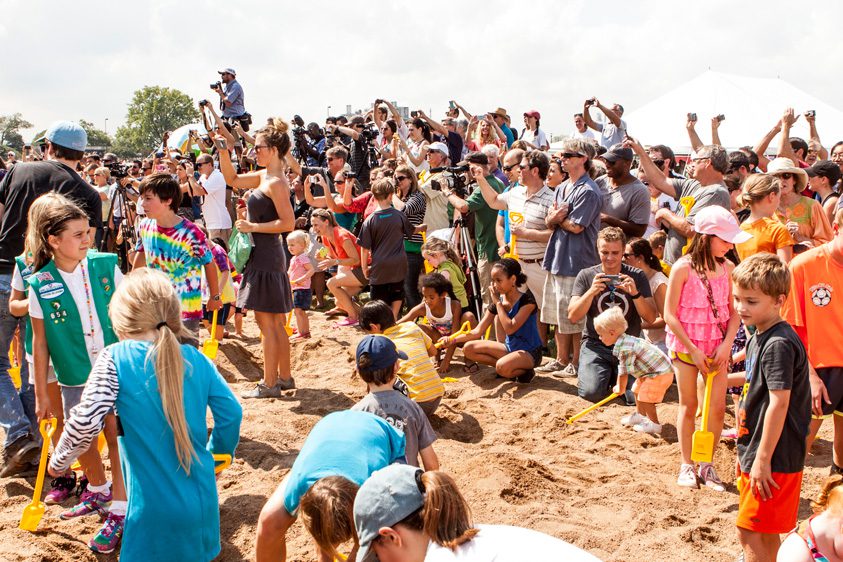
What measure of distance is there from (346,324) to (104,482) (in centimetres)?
460

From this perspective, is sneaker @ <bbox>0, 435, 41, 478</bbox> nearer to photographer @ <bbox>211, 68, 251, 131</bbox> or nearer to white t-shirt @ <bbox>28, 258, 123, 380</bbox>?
white t-shirt @ <bbox>28, 258, 123, 380</bbox>

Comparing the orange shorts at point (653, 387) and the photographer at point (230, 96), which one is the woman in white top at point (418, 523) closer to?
the orange shorts at point (653, 387)

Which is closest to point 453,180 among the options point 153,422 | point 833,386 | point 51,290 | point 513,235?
point 513,235

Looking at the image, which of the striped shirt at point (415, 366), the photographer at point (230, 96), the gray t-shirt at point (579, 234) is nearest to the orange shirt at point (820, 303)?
the gray t-shirt at point (579, 234)

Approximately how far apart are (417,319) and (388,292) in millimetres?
431

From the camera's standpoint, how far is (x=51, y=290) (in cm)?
412

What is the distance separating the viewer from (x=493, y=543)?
213 cm

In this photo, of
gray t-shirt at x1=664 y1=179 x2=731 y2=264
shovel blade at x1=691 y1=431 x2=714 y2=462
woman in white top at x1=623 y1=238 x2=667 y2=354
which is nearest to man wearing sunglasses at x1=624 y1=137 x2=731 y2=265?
gray t-shirt at x1=664 y1=179 x2=731 y2=264

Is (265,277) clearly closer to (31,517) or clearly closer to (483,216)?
(31,517)

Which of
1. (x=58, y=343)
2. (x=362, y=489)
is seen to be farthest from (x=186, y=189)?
(x=362, y=489)

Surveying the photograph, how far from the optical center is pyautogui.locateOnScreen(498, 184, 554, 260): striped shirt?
7.01 meters

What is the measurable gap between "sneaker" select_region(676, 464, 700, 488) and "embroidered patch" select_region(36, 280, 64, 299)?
370cm

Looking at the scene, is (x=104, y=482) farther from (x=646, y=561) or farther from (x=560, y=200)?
(x=560, y=200)

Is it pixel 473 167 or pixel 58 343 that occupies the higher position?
pixel 473 167
